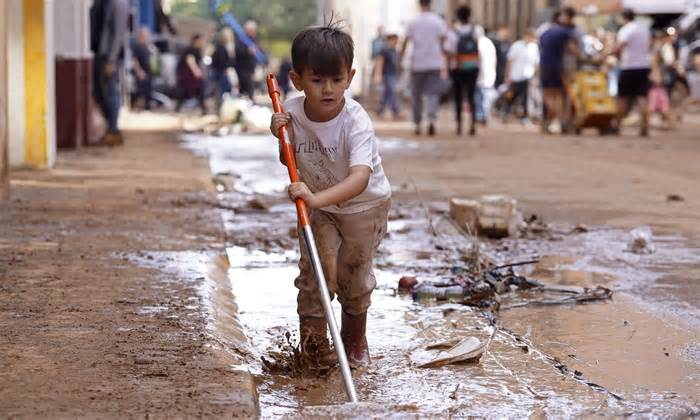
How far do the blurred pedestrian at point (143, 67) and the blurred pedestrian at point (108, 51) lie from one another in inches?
571

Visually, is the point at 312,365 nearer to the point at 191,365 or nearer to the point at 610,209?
the point at 191,365

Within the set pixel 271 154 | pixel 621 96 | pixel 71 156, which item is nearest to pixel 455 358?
pixel 71 156

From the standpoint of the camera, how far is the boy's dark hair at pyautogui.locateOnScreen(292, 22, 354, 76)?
4.11 m

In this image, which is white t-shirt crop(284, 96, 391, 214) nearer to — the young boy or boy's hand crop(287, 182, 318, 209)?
the young boy

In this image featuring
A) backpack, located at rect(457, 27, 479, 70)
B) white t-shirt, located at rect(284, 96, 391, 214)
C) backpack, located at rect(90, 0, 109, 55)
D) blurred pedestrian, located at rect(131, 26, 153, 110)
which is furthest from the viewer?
blurred pedestrian, located at rect(131, 26, 153, 110)

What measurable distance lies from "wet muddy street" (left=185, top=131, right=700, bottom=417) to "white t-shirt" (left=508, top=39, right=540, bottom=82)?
605 inches

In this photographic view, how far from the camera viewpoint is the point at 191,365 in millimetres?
4047

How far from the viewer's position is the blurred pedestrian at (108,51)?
14.4 m

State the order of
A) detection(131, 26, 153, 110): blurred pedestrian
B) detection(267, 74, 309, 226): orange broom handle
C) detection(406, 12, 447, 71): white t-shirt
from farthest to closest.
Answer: detection(131, 26, 153, 110): blurred pedestrian < detection(406, 12, 447, 71): white t-shirt < detection(267, 74, 309, 226): orange broom handle

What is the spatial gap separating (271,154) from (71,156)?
9.09 ft

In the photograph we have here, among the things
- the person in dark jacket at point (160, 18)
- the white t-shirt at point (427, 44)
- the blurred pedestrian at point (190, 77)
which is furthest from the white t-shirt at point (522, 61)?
the person in dark jacket at point (160, 18)

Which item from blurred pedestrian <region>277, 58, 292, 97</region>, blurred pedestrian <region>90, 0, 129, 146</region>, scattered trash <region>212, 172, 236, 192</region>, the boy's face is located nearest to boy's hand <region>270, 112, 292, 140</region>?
the boy's face

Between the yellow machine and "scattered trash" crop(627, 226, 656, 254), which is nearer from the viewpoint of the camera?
"scattered trash" crop(627, 226, 656, 254)

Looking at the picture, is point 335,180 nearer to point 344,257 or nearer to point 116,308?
point 344,257
